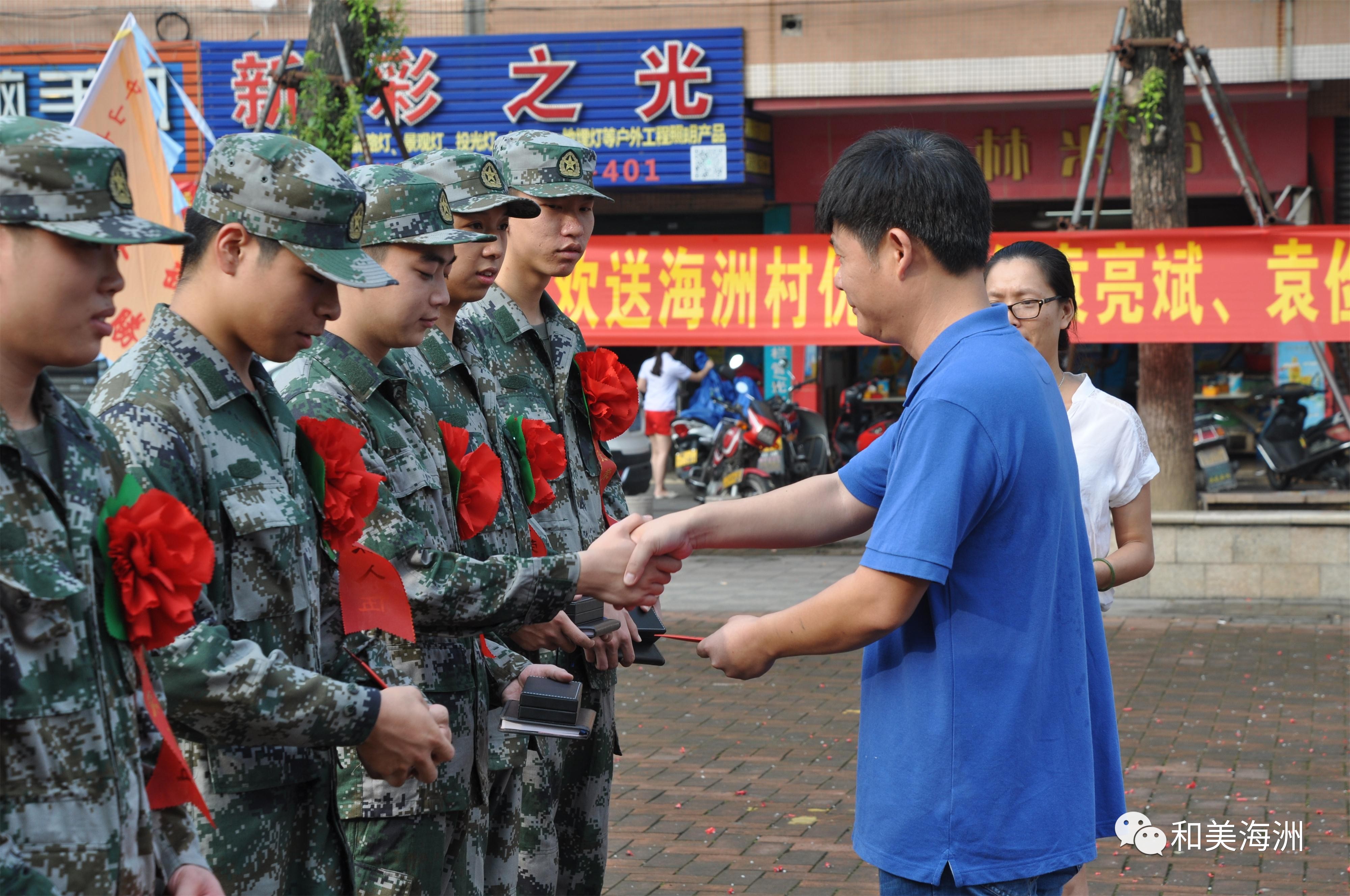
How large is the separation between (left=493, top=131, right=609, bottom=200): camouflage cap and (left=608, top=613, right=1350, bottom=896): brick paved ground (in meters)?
2.36

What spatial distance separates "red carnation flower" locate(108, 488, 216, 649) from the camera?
1926 mm

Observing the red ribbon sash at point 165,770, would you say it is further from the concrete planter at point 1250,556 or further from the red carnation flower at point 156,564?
the concrete planter at point 1250,556

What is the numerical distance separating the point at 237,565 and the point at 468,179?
1548 mm

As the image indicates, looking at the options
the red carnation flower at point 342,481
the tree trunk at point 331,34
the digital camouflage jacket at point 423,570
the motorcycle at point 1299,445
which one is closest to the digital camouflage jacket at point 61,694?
the red carnation flower at point 342,481

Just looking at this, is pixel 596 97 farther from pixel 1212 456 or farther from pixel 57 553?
pixel 57 553

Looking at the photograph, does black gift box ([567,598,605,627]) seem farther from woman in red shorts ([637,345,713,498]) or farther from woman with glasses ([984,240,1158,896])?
woman in red shorts ([637,345,713,498])

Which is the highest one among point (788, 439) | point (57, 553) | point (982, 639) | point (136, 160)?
point (136, 160)

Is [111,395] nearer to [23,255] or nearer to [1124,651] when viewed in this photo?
[23,255]

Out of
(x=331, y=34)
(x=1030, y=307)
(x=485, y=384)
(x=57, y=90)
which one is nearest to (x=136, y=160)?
(x=331, y=34)

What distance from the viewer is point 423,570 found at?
9.35ft

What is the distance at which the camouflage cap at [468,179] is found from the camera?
3.54m

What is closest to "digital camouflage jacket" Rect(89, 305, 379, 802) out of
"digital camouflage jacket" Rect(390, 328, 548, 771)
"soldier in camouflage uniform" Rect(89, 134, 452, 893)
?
"soldier in camouflage uniform" Rect(89, 134, 452, 893)

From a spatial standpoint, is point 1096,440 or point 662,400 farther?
point 662,400

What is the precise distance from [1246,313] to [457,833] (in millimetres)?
8545
